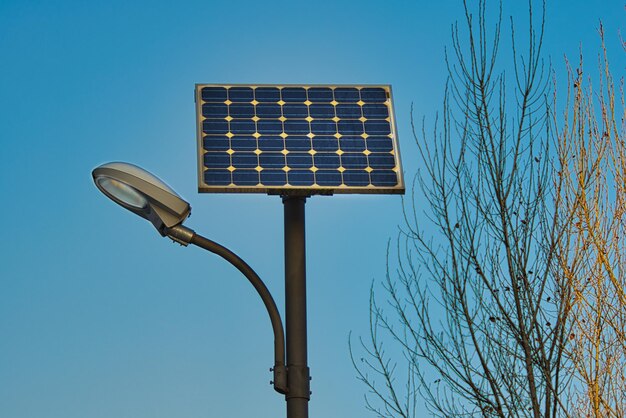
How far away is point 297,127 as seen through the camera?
478 cm

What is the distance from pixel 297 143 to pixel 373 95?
70cm

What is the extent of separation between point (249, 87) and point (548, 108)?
2.09 metres

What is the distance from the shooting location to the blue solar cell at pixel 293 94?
16.1ft

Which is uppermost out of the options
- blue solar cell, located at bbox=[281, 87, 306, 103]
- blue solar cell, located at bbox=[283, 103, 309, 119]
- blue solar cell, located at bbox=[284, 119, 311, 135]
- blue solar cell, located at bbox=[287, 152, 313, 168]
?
blue solar cell, located at bbox=[281, 87, 306, 103]

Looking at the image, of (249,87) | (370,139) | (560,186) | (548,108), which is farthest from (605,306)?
(249,87)

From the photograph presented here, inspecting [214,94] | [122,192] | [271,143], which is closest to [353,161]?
[271,143]

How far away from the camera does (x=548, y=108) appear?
18.0 feet

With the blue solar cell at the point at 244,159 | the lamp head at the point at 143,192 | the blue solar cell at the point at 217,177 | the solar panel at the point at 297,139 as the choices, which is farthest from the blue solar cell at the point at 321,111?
the lamp head at the point at 143,192

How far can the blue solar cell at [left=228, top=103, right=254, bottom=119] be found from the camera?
485 cm

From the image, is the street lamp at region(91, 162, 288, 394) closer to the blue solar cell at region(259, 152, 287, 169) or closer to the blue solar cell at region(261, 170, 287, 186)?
the blue solar cell at region(261, 170, 287, 186)

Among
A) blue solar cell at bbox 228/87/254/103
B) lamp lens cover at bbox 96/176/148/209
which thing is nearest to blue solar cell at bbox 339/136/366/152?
blue solar cell at bbox 228/87/254/103

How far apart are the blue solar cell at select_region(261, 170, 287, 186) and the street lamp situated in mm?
534

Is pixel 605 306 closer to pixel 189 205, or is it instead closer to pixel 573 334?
pixel 573 334

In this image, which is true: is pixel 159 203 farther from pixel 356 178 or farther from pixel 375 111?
pixel 375 111
